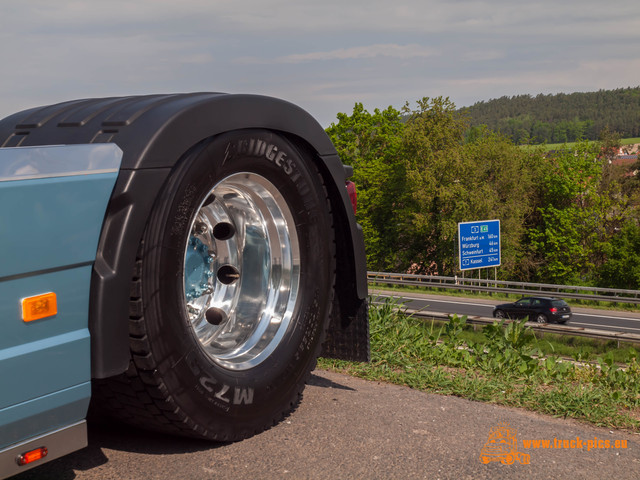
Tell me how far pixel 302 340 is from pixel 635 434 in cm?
178

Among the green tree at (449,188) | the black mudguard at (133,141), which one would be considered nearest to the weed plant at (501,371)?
the black mudguard at (133,141)

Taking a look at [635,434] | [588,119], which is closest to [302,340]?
[635,434]

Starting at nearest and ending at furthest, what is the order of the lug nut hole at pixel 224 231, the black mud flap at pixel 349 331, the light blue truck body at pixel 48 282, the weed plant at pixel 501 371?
the light blue truck body at pixel 48 282 → the lug nut hole at pixel 224 231 → the black mud flap at pixel 349 331 → the weed plant at pixel 501 371

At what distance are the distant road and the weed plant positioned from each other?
2796cm

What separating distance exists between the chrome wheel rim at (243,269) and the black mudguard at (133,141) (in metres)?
0.35

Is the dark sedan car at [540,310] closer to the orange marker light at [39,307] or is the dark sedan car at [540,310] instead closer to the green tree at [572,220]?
the green tree at [572,220]

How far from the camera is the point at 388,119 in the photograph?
6056cm

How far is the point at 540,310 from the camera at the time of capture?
34.2m

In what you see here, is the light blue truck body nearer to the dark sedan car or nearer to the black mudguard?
the black mudguard

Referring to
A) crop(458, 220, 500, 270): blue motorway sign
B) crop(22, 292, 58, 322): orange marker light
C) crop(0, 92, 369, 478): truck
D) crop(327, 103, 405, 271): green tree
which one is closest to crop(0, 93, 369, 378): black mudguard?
crop(0, 92, 369, 478): truck

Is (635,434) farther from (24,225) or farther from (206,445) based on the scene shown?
(24,225)

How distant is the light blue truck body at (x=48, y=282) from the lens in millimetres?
1983

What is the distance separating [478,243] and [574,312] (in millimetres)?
8712

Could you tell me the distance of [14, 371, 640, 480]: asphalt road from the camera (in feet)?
8.77
